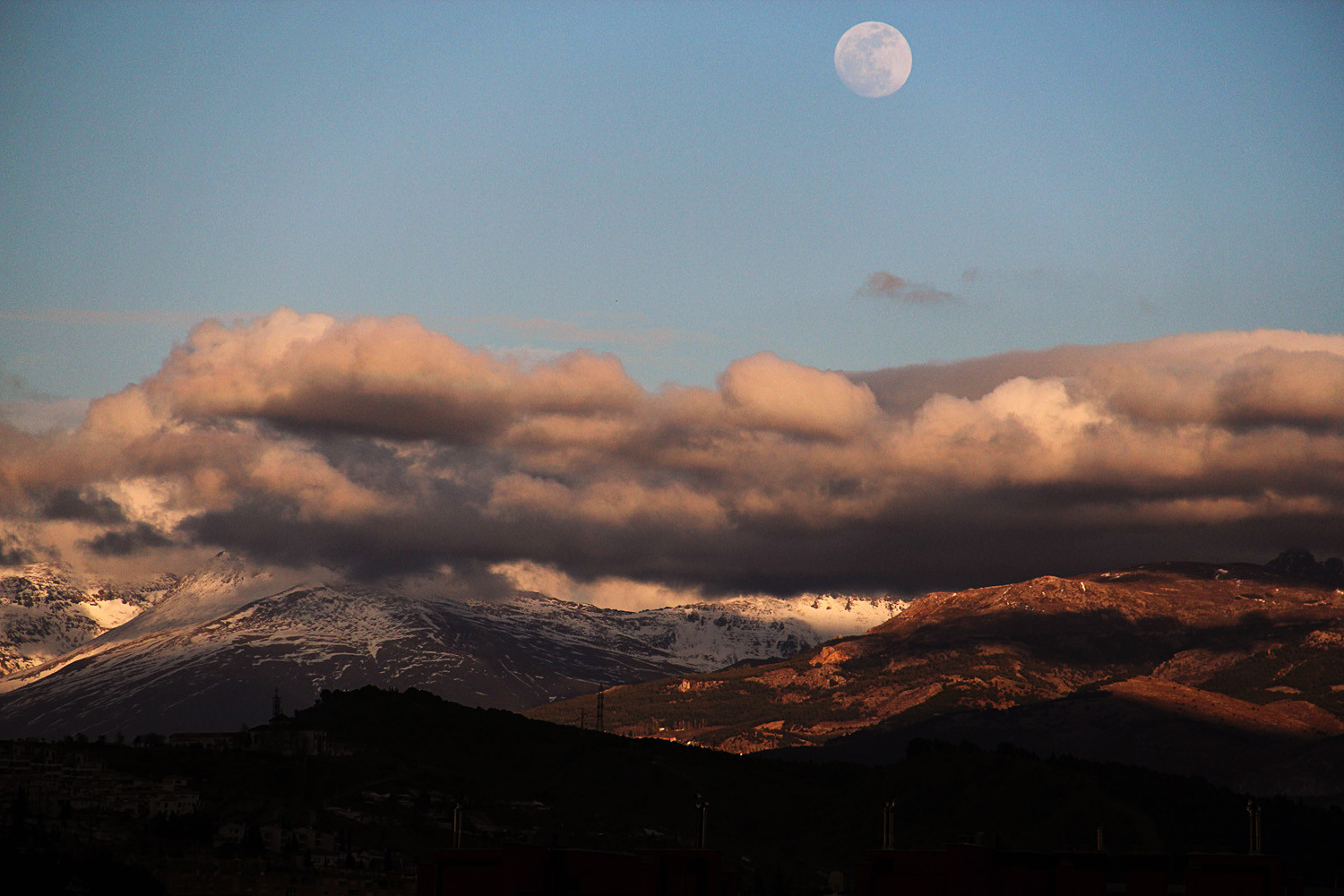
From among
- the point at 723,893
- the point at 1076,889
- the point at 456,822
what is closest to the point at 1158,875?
the point at 1076,889

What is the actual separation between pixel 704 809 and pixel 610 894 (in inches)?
368

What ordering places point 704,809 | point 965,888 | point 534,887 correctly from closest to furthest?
point 965,888, point 534,887, point 704,809

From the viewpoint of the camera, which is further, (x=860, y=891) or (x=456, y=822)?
(x=456, y=822)

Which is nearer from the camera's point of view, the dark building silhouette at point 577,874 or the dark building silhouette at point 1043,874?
the dark building silhouette at point 1043,874

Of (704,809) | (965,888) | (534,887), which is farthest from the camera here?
(704,809)

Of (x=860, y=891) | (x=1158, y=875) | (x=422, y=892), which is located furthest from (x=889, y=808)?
(x=422, y=892)

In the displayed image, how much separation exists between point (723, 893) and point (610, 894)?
769 centimetres

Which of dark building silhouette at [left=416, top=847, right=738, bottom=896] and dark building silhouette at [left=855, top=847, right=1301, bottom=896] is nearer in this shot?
dark building silhouette at [left=855, top=847, right=1301, bottom=896]

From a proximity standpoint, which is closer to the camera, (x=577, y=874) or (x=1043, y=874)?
(x=1043, y=874)

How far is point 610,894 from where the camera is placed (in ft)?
353

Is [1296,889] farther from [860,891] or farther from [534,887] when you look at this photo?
[534,887]

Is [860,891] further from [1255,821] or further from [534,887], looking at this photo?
[1255,821]

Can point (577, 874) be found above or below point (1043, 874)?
below

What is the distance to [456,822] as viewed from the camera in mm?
111438
